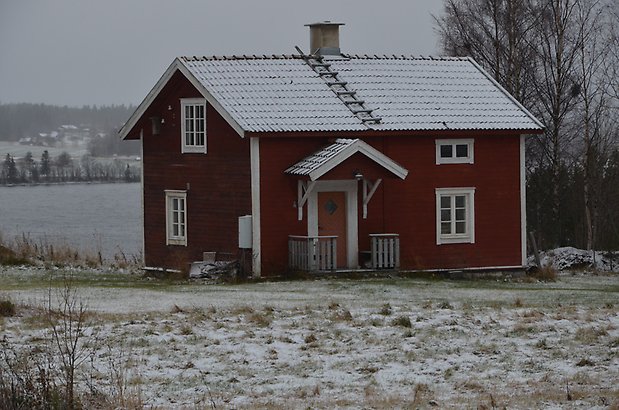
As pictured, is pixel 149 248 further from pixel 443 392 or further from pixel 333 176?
pixel 443 392

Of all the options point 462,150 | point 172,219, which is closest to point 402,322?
point 462,150

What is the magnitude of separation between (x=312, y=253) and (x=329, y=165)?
6.49 ft

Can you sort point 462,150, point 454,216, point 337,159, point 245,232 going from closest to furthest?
point 337,159 → point 245,232 → point 454,216 → point 462,150

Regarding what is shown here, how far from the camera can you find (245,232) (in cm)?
2880

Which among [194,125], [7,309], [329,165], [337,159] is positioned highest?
[194,125]

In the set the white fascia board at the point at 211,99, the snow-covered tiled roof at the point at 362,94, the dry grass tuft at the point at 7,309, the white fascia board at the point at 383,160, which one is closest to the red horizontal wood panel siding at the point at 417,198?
the white fascia board at the point at 383,160

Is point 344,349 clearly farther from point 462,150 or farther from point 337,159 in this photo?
point 462,150

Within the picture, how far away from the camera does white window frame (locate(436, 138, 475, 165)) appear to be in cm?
3119

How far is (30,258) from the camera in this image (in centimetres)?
3338

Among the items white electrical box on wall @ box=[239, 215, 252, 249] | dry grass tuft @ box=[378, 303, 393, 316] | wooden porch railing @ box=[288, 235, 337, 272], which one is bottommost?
dry grass tuft @ box=[378, 303, 393, 316]

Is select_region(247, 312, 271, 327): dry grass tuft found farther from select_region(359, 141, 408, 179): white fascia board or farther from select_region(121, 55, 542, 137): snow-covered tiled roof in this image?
select_region(359, 141, 408, 179): white fascia board

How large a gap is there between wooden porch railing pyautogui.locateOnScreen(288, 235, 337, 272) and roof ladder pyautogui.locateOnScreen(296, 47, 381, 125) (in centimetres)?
321

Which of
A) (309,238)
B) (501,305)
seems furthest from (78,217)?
(501,305)

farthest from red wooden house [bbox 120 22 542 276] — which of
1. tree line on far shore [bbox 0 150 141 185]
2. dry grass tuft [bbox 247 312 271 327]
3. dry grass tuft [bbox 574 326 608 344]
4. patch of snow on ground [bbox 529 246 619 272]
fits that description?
tree line on far shore [bbox 0 150 141 185]
